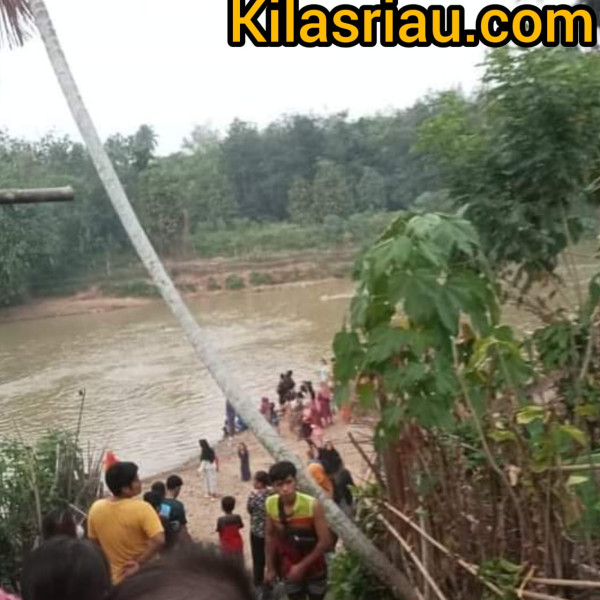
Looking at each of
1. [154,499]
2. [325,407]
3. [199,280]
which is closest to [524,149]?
[154,499]

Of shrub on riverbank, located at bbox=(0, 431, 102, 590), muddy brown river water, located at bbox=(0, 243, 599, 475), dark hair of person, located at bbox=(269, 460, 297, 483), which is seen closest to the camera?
dark hair of person, located at bbox=(269, 460, 297, 483)

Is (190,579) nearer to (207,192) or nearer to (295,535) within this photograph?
(295,535)

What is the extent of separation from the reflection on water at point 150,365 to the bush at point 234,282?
103 inches

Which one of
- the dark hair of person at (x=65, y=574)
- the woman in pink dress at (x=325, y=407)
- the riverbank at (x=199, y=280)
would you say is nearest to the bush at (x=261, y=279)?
the riverbank at (x=199, y=280)

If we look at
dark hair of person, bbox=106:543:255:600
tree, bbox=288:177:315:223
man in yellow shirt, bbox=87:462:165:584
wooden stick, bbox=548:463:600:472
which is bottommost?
man in yellow shirt, bbox=87:462:165:584

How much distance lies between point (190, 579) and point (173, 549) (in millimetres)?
79

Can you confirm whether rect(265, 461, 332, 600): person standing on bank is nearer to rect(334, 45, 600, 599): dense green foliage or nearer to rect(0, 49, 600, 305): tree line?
rect(334, 45, 600, 599): dense green foliage

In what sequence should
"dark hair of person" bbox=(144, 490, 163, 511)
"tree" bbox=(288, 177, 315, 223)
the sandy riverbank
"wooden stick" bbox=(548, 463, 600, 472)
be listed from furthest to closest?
1. "tree" bbox=(288, 177, 315, 223)
2. the sandy riverbank
3. "dark hair of person" bbox=(144, 490, 163, 511)
4. "wooden stick" bbox=(548, 463, 600, 472)

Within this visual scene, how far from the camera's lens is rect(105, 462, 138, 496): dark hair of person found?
3.07 metres

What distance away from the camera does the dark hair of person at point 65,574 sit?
1.46m

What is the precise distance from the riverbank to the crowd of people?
27297 mm

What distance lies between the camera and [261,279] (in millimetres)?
34594

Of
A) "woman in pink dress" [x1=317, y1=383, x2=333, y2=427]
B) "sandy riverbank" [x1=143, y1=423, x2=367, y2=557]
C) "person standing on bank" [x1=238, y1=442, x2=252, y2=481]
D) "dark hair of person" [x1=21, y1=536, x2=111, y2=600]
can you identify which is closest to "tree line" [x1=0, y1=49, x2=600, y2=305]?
"woman in pink dress" [x1=317, y1=383, x2=333, y2=427]

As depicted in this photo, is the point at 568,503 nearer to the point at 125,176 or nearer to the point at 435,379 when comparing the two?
the point at 435,379
